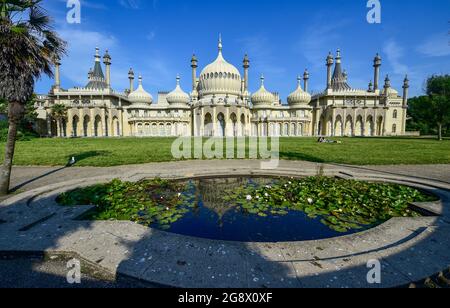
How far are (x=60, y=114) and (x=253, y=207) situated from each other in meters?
53.7

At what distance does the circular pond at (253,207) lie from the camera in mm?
4036

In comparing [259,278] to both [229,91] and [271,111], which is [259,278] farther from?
Answer: [271,111]

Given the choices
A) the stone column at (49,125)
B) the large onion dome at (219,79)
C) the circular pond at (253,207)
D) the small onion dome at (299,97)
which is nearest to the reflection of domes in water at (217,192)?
the circular pond at (253,207)

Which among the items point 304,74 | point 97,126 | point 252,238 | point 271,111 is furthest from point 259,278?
point 304,74

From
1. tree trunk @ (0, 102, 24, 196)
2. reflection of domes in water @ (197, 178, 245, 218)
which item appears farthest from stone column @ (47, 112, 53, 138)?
reflection of domes in water @ (197, 178, 245, 218)

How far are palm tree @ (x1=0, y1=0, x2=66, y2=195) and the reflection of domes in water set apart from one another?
5.61m

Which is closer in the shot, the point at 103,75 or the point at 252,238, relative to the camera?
the point at 252,238

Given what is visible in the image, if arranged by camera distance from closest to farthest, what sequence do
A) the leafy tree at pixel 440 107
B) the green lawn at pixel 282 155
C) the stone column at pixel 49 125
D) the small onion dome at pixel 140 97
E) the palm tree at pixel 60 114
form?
1. the green lawn at pixel 282 155
2. the leafy tree at pixel 440 107
3. the palm tree at pixel 60 114
4. the stone column at pixel 49 125
5. the small onion dome at pixel 140 97

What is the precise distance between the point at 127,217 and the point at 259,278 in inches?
128

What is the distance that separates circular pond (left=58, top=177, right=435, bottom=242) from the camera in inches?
159

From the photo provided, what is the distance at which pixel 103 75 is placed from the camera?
57281 mm

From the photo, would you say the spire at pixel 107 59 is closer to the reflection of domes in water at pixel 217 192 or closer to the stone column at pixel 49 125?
the stone column at pixel 49 125

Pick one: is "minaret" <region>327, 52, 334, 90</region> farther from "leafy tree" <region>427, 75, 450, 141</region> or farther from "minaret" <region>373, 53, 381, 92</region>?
"leafy tree" <region>427, 75, 450, 141</region>

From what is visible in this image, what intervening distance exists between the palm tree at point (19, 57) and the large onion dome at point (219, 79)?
39.8 meters
